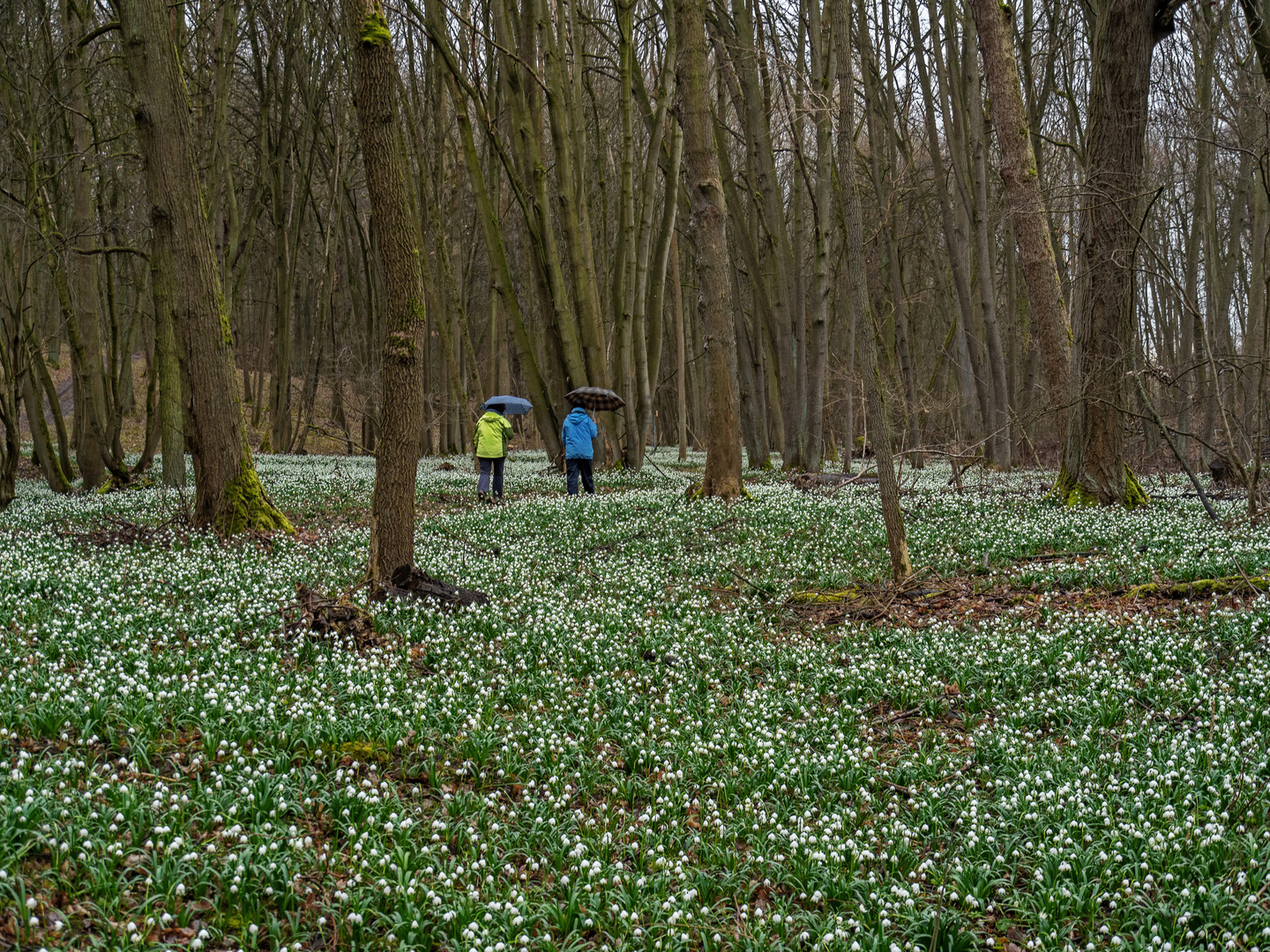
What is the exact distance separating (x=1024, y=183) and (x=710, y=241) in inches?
211

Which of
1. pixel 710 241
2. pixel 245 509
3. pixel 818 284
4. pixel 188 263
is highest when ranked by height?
pixel 818 284

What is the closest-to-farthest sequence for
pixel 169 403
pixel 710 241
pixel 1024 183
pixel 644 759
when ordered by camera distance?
pixel 644 759
pixel 1024 183
pixel 710 241
pixel 169 403

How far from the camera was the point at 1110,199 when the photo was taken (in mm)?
11258

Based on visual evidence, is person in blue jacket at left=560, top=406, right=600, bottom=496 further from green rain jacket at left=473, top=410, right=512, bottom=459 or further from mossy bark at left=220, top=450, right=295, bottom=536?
mossy bark at left=220, top=450, right=295, bottom=536

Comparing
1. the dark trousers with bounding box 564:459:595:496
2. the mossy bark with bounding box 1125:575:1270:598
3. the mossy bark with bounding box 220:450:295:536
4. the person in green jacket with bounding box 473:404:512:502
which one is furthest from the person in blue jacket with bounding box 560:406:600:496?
the mossy bark with bounding box 1125:575:1270:598

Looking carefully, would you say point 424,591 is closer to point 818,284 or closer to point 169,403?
point 169,403

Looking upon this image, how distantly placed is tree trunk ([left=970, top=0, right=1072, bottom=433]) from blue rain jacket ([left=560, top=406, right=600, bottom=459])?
8.97 m

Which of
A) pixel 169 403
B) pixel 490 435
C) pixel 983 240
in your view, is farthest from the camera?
pixel 983 240

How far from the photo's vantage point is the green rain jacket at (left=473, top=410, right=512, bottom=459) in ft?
57.4

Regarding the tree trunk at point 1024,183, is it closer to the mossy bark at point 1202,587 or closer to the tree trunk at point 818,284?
the mossy bark at point 1202,587

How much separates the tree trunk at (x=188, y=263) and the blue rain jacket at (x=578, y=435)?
292 inches

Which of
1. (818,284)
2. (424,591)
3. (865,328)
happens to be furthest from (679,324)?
(424,591)

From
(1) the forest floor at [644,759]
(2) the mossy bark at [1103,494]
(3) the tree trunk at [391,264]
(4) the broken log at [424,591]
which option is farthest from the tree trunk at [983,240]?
(3) the tree trunk at [391,264]

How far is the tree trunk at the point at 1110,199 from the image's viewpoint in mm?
11656
